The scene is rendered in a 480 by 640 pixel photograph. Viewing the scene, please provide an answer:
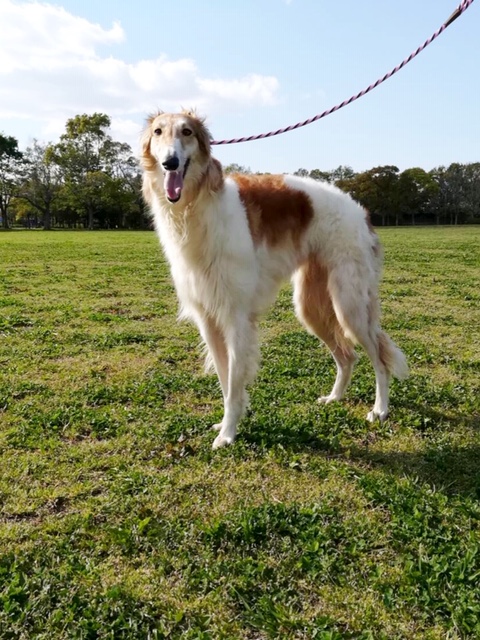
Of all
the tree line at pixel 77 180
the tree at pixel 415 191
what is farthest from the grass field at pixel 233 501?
the tree at pixel 415 191

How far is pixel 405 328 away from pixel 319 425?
3.78 m

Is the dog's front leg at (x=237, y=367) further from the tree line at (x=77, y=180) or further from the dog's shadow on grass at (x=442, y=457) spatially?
the tree line at (x=77, y=180)

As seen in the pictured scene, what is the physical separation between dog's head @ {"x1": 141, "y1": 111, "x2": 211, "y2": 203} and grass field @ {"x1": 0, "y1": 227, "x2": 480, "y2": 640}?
1.94m

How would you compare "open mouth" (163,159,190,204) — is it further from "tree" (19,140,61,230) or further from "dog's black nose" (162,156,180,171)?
"tree" (19,140,61,230)

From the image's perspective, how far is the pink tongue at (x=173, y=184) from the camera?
3674mm

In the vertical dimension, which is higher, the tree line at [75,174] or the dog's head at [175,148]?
the tree line at [75,174]

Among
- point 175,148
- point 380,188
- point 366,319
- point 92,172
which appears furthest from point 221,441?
point 380,188

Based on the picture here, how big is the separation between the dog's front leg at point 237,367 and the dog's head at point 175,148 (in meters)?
1.13

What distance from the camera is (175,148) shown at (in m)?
3.65

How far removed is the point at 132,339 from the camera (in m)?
6.78

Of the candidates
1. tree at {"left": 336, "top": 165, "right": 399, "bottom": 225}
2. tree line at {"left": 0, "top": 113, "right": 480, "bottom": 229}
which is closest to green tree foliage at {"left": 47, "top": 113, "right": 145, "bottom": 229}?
tree line at {"left": 0, "top": 113, "right": 480, "bottom": 229}

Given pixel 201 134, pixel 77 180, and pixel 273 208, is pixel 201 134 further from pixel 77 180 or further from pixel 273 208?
pixel 77 180

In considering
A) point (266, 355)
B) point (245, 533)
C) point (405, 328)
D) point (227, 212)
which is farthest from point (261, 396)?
point (405, 328)

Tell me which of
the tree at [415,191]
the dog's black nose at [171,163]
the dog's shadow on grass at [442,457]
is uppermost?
the tree at [415,191]
